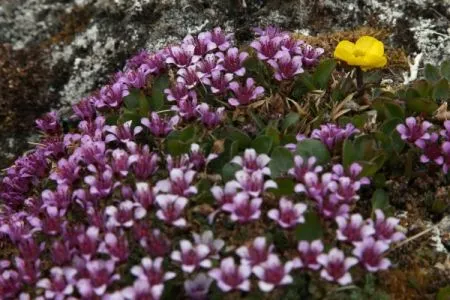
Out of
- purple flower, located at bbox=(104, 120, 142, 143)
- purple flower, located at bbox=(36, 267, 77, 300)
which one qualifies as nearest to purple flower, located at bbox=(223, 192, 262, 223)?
purple flower, located at bbox=(36, 267, 77, 300)

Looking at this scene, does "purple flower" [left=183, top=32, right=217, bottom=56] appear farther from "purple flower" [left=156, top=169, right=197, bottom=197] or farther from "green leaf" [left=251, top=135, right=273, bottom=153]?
"purple flower" [left=156, top=169, right=197, bottom=197]

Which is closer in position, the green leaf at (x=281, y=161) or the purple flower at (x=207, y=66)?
the green leaf at (x=281, y=161)

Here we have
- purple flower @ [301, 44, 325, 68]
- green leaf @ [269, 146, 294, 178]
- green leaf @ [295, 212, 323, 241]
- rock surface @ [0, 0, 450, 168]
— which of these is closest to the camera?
green leaf @ [295, 212, 323, 241]

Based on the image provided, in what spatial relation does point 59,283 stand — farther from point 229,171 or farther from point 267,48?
point 267,48

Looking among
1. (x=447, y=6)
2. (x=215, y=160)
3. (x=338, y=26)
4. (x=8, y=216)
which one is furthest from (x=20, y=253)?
(x=447, y=6)

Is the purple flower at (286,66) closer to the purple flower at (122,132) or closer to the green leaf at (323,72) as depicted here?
the green leaf at (323,72)

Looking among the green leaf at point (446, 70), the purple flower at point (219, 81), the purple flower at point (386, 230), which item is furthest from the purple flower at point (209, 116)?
the green leaf at point (446, 70)
